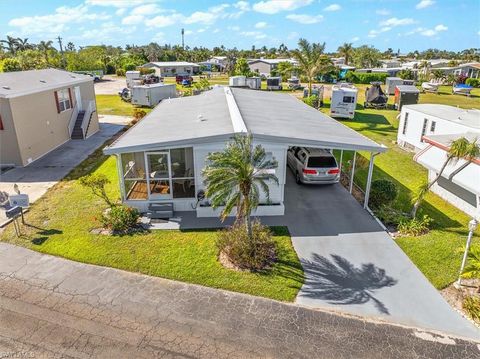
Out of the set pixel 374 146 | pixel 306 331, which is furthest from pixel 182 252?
pixel 374 146

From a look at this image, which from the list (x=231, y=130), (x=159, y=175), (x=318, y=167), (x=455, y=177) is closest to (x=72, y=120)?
(x=159, y=175)

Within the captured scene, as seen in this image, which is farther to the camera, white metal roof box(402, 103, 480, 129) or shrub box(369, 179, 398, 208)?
white metal roof box(402, 103, 480, 129)

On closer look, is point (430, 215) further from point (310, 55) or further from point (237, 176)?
point (310, 55)

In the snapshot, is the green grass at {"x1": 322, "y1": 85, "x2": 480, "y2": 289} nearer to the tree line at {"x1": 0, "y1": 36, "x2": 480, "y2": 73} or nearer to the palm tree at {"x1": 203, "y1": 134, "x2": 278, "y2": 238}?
the palm tree at {"x1": 203, "y1": 134, "x2": 278, "y2": 238}

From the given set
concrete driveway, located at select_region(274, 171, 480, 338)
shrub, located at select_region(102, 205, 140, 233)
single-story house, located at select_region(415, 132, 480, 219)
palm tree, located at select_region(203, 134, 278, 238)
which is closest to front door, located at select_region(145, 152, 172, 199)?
shrub, located at select_region(102, 205, 140, 233)

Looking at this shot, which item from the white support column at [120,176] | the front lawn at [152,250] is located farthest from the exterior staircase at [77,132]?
the white support column at [120,176]

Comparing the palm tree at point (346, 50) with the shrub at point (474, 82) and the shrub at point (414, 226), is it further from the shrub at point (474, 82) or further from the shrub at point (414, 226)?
the shrub at point (414, 226)
